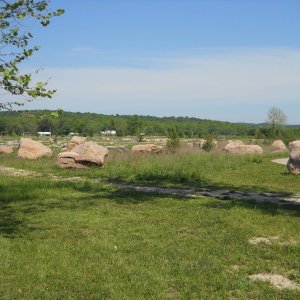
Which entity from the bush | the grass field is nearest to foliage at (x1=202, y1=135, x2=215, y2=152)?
the bush

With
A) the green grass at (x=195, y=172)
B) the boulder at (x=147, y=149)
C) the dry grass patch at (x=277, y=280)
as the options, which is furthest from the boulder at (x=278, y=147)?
the dry grass patch at (x=277, y=280)

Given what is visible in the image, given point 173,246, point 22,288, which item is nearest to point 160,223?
point 173,246

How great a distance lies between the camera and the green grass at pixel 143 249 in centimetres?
559

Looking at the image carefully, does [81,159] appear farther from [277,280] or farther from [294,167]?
[277,280]

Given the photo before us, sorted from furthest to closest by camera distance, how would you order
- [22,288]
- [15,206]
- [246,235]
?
[15,206]
[246,235]
[22,288]

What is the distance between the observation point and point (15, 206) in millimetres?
11391

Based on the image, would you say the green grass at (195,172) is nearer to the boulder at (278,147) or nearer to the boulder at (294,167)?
the boulder at (294,167)

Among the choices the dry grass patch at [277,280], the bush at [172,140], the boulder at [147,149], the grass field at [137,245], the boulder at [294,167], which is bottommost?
the grass field at [137,245]

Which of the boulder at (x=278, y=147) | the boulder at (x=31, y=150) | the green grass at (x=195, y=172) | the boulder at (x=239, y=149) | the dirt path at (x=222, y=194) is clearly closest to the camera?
the dirt path at (x=222, y=194)

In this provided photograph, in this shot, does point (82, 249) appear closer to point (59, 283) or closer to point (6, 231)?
point (59, 283)

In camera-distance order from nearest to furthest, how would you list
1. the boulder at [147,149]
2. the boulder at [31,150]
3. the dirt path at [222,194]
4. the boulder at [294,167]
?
the dirt path at [222,194]
the boulder at [294,167]
the boulder at [31,150]
the boulder at [147,149]

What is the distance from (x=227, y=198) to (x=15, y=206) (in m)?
5.54

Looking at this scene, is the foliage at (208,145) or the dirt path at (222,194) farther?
the foliage at (208,145)

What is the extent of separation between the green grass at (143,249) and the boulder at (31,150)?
1764cm
